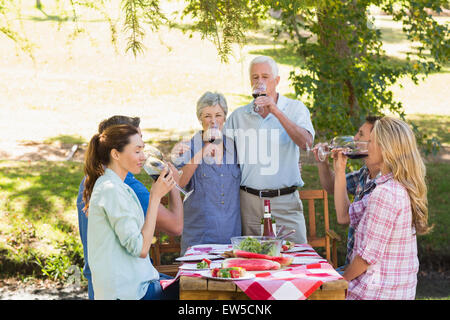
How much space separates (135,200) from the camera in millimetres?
2969

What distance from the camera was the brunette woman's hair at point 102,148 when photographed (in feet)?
9.77

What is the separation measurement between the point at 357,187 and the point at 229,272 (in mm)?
1308

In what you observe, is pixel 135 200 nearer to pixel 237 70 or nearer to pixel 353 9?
pixel 353 9

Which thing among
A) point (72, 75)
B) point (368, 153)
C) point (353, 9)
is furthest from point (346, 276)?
point (72, 75)

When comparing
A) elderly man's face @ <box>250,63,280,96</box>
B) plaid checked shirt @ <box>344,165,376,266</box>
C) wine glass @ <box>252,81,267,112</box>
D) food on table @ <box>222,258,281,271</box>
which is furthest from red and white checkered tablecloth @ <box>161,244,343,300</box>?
elderly man's face @ <box>250,63,280,96</box>

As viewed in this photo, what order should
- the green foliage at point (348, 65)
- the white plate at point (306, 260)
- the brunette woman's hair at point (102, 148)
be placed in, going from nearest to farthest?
the brunette woman's hair at point (102, 148) < the white plate at point (306, 260) < the green foliage at point (348, 65)

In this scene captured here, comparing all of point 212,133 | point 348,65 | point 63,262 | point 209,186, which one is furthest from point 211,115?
point 63,262

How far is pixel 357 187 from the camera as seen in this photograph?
383 centimetres

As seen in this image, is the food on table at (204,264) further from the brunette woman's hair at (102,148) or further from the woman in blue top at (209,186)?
the woman in blue top at (209,186)

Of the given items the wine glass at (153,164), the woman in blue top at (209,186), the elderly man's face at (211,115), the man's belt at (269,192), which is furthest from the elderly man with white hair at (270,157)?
the wine glass at (153,164)

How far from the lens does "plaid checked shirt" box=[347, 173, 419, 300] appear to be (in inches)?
122

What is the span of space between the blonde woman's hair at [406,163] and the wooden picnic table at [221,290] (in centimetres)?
63

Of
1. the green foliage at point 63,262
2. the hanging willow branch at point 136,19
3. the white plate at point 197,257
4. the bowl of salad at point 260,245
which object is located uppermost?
the hanging willow branch at point 136,19

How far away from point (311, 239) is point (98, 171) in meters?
1.97
